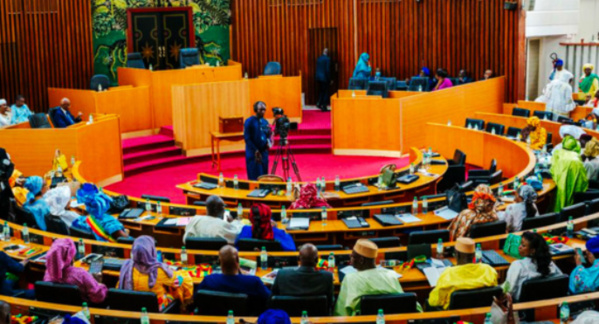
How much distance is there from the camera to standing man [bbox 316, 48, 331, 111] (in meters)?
18.4

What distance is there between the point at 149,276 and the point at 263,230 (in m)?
1.57

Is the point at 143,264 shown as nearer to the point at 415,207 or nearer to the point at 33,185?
the point at 33,185

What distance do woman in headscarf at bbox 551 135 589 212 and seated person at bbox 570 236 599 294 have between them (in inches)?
127

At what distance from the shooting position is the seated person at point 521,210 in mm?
8031

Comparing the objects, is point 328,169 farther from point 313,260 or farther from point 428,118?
point 313,260

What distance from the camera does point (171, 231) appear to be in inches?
341

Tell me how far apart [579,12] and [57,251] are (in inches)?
682

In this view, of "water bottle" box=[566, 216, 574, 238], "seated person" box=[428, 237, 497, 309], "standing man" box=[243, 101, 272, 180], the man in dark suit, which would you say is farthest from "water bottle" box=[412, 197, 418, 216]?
"standing man" box=[243, 101, 272, 180]

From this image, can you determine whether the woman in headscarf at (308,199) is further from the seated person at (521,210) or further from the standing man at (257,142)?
the standing man at (257,142)

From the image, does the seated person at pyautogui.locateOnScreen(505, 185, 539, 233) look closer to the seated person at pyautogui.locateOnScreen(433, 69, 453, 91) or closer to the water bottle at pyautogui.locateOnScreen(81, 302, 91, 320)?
the water bottle at pyautogui.locateOnScreen(81, 302, 91, 320)

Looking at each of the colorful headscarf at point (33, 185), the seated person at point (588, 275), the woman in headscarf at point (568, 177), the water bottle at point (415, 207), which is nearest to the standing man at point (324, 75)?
the woman in headscarf at point (568, 177)

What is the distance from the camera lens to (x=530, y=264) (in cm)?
614

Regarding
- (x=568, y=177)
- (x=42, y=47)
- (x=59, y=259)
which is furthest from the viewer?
(x=42, y=47)

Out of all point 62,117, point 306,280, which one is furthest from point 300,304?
point 62,117
